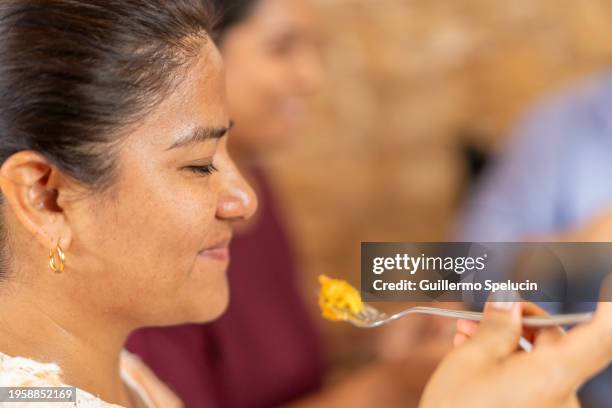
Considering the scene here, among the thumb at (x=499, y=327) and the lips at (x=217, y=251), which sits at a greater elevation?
the lips at (x=217, y=251)

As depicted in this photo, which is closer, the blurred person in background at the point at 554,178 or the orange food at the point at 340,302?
the orange food at the point at 340,302

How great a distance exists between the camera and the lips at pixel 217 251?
2.14 ft

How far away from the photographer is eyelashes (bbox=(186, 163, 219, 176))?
0.61 meters

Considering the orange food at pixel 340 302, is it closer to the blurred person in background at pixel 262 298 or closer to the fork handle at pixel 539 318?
the fork handle at pixel 539 318

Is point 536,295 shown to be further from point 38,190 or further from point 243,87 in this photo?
point 243,87

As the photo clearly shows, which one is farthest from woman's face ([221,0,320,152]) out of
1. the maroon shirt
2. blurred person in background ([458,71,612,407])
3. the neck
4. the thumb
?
the thumb

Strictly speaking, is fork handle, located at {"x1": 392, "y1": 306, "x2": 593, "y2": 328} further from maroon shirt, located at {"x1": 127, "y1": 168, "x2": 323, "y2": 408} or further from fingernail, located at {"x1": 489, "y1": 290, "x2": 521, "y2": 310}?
maroon shirt, located at {"x1": 127, "y1": 168, "x2": 323, "y2": 408}

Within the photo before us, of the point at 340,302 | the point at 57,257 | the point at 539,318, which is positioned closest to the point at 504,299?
the point at 539,318

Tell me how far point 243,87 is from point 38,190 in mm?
702

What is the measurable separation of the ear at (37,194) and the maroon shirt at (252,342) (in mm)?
424

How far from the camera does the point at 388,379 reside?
3.46 ft

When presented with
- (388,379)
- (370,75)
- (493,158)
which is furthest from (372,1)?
(388,379)

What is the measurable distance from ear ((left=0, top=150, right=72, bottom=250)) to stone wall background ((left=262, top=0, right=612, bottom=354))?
128 centimetres

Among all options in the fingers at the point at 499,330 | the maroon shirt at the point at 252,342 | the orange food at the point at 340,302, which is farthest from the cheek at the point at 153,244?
the maroon shirt at the point at 252,342
